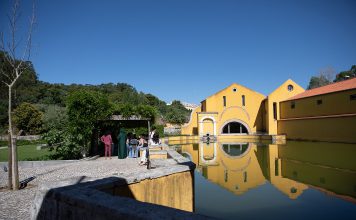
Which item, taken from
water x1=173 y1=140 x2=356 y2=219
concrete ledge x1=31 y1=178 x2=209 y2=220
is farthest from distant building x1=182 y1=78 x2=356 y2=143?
concrete ledge x1=31 y1=178 x2=209 y2=220

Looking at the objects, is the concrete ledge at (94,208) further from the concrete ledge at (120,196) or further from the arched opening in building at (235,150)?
the arched opening in building at (235,150)

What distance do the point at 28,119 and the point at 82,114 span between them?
29.3m

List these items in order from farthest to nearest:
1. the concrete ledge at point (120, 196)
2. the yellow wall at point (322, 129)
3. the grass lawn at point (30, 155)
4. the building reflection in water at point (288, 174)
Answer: the yellow wall at point (322, 129)
the grass lawn at point (30, 155)
the building reflection in water at point (288, 174)
the concrete ledge at point (120, 196)

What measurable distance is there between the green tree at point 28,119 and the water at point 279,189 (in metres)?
31.2

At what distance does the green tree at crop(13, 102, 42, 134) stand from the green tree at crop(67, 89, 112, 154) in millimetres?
27659

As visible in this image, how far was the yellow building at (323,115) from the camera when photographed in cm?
2434

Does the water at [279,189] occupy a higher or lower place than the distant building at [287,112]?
lower

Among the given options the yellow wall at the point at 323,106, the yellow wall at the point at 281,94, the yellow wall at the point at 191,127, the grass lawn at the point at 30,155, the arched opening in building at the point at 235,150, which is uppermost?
the yellow wall at the point at 281,94

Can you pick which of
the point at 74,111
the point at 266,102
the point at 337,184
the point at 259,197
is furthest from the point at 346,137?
the point at 74,111

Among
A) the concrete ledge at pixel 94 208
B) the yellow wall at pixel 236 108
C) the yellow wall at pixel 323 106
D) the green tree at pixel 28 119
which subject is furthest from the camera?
the yellow wall at pixel 236 108

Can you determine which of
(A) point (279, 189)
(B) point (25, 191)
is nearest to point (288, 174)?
(A) point (279, 189)

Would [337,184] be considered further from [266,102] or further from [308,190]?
[266,102]

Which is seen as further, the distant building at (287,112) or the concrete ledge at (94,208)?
the distant building at (287,112)

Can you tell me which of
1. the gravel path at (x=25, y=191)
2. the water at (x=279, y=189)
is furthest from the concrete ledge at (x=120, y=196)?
the water at (x=279, y=189)
